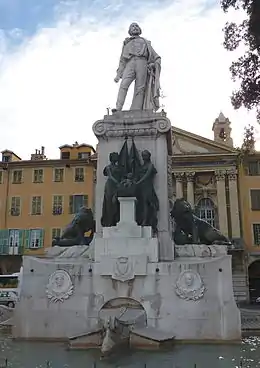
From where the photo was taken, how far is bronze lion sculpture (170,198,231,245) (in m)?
12.4

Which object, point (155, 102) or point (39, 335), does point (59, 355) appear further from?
point (155, 102)

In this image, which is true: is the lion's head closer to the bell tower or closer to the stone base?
the stone base

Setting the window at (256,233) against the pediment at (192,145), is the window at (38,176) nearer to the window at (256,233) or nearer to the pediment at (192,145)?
the pediment at (192,145)

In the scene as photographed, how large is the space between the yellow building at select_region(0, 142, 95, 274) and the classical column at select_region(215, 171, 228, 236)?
41.2 ft

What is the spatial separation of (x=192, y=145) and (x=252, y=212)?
9085mm

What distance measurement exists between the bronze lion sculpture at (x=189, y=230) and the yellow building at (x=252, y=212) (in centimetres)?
3317

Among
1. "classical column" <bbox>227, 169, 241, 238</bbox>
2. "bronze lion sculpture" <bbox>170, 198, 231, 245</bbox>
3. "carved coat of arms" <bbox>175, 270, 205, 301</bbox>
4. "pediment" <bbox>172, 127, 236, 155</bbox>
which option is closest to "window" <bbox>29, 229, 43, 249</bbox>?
"pediment" <bbox>172, 127, 236, 155</bbox>

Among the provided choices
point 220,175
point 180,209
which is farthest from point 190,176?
point 180,209

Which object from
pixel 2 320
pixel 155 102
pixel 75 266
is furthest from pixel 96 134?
pixel 2 320

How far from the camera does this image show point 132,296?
10.5m

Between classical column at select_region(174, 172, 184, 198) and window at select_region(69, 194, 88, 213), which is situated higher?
classical column at select_region(174, 172, 184, 198)

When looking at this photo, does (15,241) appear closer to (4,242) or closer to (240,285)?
(4,242)

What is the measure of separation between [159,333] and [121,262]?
6.14ft

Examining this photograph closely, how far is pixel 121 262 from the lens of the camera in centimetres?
1077
